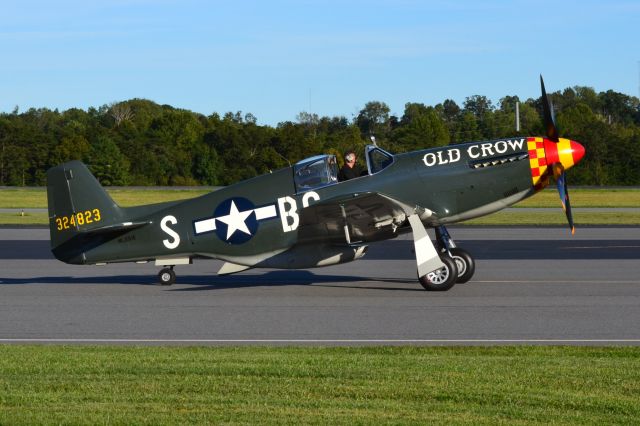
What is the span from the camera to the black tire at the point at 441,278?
15602mm

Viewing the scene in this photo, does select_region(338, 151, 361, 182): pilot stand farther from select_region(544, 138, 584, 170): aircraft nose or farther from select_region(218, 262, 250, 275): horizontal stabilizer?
select_region(544, 138, 584, 170): aircraft nose

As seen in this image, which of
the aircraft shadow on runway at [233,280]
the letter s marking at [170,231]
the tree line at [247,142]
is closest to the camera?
the letter s marking at [170,231]

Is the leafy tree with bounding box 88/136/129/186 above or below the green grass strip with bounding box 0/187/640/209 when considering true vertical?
above

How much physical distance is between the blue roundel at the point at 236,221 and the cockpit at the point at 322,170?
0.89m

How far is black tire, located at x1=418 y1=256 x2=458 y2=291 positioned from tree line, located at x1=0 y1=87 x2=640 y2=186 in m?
35.4

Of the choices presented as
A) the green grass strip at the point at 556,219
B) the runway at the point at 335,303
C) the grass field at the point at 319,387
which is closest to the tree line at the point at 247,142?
the green grass strip at the point at 556,219

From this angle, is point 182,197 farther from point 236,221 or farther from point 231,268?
point 236,221

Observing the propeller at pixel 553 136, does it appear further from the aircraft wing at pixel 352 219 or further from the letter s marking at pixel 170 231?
the letter s marking at pixel 170 231

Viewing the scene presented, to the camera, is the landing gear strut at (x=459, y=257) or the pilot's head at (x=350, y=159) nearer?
the pilot's head at (x=350, y=159)

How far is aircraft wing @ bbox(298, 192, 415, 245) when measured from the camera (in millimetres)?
15641

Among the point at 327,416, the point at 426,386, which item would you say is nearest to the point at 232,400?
the point at 327,416

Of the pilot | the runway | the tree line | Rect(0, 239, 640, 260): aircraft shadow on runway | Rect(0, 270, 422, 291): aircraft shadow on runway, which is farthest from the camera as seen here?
the tree line

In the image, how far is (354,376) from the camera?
8.16 meters

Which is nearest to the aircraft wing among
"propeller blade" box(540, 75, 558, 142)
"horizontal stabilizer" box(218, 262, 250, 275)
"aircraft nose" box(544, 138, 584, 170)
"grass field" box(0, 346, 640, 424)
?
"horizontal stabilizer" box(218, 262, 250, 275)
